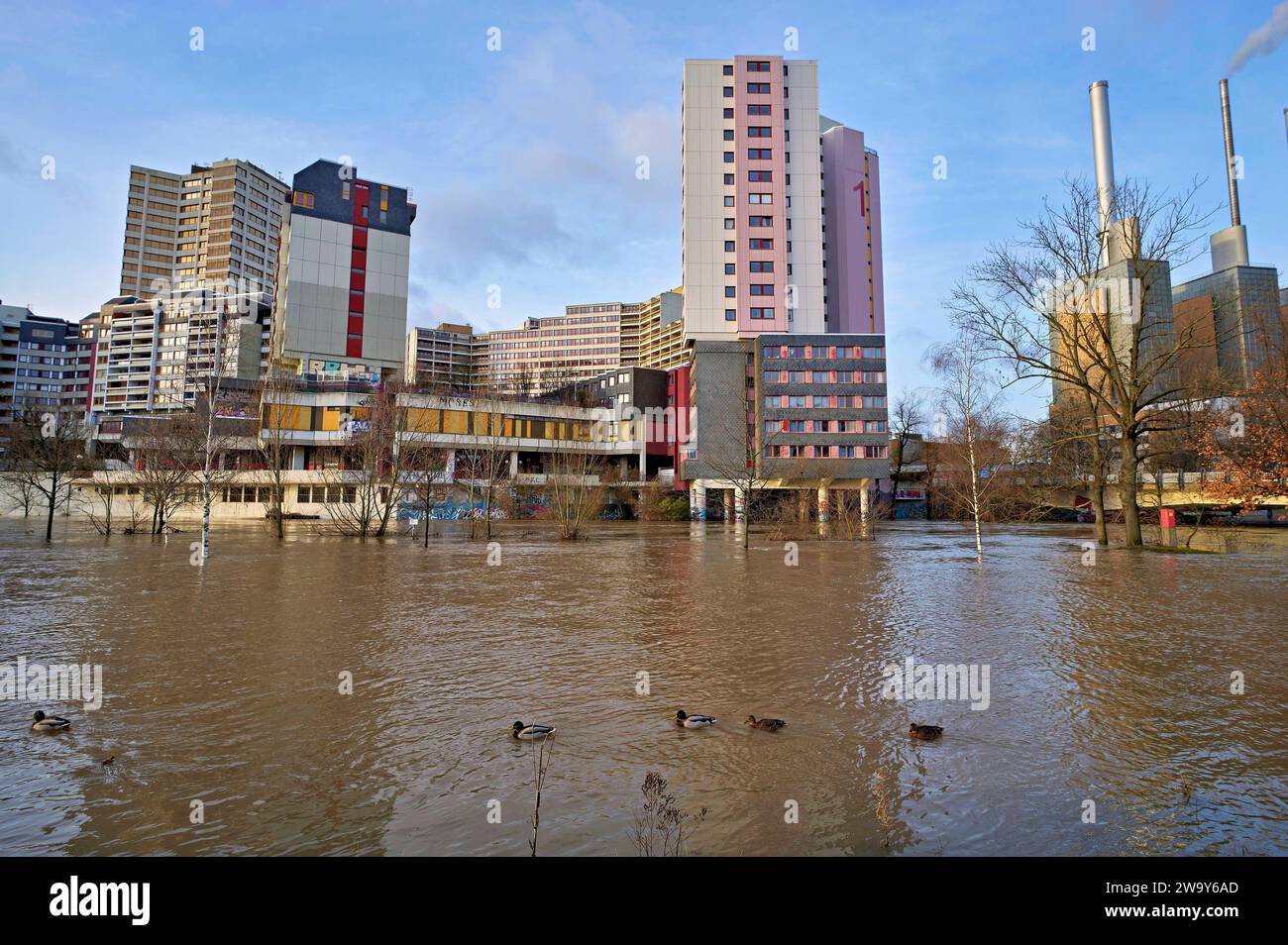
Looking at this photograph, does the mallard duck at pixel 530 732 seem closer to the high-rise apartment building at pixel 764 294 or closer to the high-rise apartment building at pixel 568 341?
the high-rise apartment building at pixel 764 294

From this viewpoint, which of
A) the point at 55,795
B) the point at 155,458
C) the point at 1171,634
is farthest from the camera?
the point at 155,458

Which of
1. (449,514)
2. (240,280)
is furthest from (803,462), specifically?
(240,280)

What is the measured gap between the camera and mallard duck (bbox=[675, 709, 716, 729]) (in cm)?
632

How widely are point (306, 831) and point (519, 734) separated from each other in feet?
6.60

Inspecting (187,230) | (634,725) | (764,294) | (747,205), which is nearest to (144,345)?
(187,230)

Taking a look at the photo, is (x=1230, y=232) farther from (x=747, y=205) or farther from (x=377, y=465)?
(x=377, y=465)

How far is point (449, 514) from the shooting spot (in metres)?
65.4

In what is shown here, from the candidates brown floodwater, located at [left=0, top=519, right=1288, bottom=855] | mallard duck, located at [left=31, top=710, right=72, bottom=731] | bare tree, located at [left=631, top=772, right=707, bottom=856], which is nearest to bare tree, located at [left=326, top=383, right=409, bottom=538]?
brown floodwater, located at [left=0, top=519, right=1288, bottom=855]

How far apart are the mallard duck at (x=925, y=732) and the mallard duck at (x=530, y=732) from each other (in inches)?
128

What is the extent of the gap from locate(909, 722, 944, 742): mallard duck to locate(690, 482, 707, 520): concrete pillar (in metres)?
62.1

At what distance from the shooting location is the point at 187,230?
450 ft

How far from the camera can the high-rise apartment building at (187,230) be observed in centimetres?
13462

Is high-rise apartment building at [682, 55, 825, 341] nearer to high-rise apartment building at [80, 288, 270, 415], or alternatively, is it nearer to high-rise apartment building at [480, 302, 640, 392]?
high-rise apartment building at [80, 288, 270, 415]
